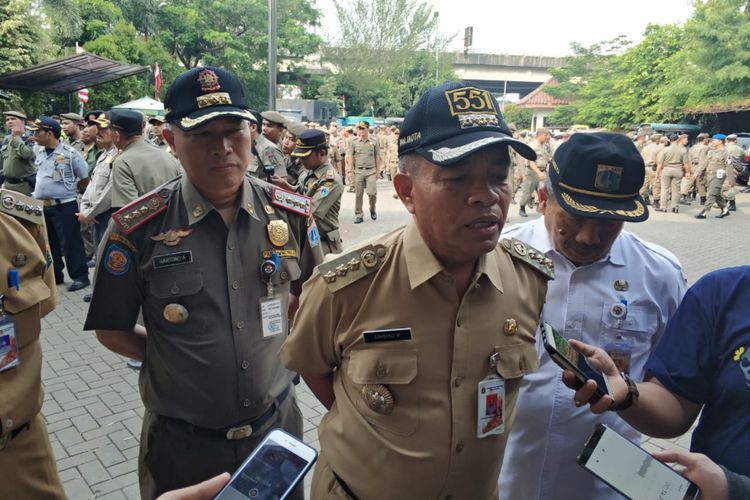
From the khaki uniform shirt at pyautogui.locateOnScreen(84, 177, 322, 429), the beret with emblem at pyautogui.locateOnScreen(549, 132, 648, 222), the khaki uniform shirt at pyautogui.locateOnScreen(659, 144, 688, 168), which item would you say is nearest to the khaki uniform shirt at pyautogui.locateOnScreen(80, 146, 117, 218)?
the khaki uniform shirt at pyautogui.locateOnScreen(84, 177, 322, 429)

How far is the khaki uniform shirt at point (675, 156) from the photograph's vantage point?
14828 millimetres

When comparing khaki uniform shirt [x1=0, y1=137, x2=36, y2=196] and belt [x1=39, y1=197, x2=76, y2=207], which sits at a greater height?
khaki uniform shirt [x1=0, y1=137, x2=36, y2=196]

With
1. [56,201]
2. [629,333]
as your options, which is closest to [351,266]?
[629,333]

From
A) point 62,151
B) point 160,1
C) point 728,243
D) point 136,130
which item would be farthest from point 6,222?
point 160,1

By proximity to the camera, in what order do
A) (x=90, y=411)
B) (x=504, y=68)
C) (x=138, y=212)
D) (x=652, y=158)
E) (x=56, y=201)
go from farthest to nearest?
(x=504, y=68), (x=652, y=158), (x=56, y=201), (x=90, y=411), (x=138, y=212)

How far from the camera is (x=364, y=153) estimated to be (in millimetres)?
13625

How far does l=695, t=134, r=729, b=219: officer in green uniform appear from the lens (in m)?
14.3

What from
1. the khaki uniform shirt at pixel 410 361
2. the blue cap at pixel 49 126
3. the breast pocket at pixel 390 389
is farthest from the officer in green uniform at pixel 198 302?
the blue cap at pixel 49 126

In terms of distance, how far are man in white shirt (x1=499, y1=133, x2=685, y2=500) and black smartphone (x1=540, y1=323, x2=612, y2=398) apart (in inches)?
18.5

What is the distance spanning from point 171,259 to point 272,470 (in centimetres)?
102

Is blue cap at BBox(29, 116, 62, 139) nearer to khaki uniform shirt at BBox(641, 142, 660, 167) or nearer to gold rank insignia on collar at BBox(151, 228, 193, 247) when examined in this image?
gold rank insignia on collar at BBox(151, 228, 193, 247)

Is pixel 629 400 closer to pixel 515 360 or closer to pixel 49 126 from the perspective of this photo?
pixel 515 360

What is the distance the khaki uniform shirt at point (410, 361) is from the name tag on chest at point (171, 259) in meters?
0.63

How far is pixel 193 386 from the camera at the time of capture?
86.0 inches
